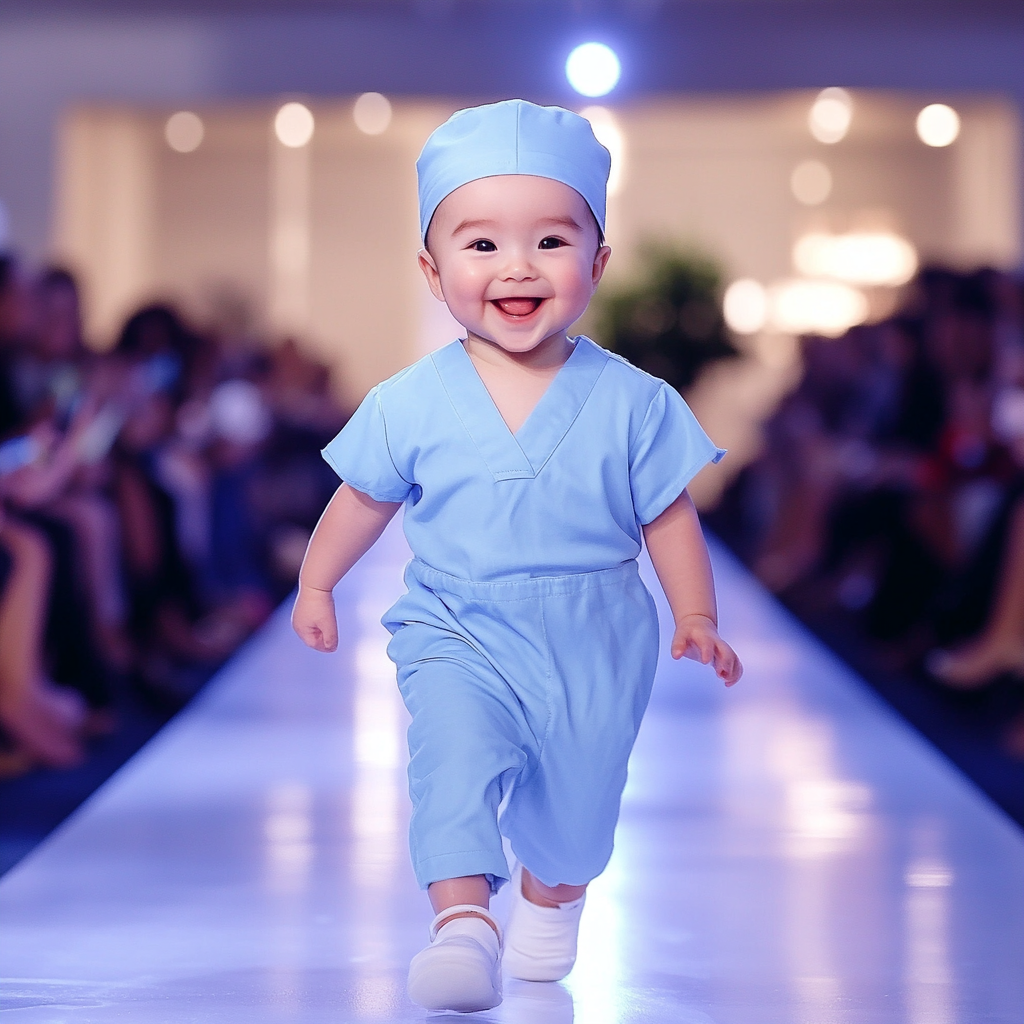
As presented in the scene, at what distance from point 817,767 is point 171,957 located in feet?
5.49

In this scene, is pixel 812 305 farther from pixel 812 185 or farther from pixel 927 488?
pixel 927 488

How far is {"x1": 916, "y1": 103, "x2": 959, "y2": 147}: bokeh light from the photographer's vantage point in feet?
33.4

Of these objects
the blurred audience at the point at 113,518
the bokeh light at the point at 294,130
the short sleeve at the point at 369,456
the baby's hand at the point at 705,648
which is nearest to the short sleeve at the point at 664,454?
the baby's hand at the point at 705,648

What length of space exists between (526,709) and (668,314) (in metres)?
9.68

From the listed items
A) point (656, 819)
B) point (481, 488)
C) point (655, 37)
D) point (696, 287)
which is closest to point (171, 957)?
point (481, 488)

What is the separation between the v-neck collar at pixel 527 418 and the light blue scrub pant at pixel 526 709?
0.44 ft

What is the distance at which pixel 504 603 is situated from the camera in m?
1.75

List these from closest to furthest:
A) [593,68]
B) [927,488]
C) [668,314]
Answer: [927,488], [593,68], [668,314]

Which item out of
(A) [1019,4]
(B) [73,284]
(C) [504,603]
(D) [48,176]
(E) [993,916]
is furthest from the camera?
(D) [48,176]

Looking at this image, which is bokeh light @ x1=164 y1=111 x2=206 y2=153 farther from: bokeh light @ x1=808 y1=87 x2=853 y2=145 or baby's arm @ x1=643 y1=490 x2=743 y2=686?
baby's arm @ x1=643 y1=490 x2=743 y2=686

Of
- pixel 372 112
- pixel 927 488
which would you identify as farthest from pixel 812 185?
pixel 927 488

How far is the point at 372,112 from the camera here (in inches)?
439

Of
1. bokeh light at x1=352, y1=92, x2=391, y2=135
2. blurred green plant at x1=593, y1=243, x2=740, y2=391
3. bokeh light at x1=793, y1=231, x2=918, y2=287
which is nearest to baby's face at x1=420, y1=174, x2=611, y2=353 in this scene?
bokeh light at x1=352, y1=92, x2=391, y2=135

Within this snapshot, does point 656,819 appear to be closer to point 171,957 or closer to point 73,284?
point 171,957
